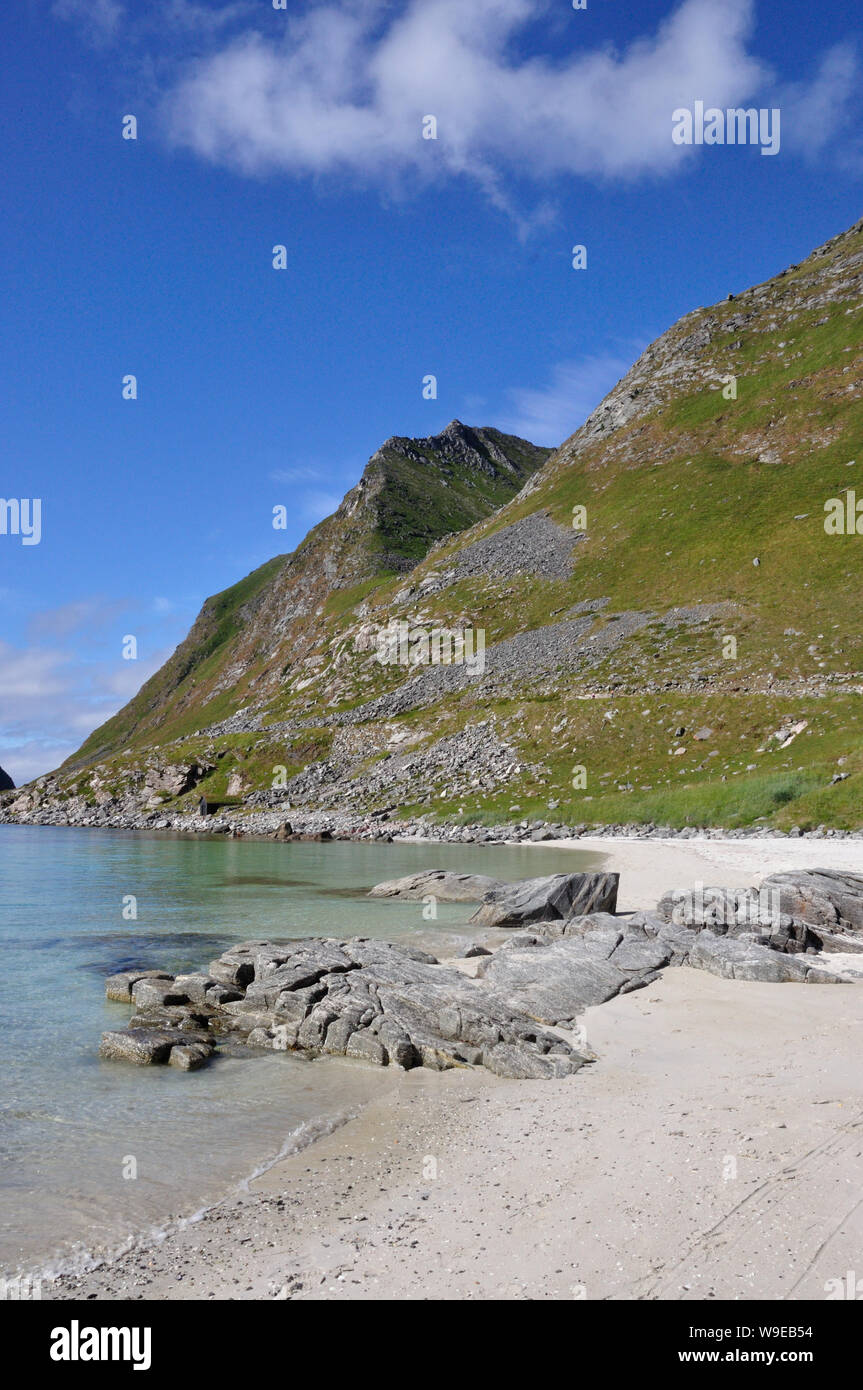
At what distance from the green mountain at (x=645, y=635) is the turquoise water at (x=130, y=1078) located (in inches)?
1130

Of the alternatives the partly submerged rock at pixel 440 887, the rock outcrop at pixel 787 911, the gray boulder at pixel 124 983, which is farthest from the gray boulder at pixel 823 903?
the gray boulder at pixel 124 983

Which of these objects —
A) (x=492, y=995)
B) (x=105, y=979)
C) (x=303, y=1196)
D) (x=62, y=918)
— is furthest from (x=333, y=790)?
(x=303, y=1196)

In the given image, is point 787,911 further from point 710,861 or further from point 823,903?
point 710,861

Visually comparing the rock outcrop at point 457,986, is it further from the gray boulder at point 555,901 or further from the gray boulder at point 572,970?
the gray boulder at point 555,901

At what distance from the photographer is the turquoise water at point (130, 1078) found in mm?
10336

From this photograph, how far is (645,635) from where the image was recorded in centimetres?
9362

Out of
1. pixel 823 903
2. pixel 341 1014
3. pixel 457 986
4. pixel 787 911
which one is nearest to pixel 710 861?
pixel 823 903

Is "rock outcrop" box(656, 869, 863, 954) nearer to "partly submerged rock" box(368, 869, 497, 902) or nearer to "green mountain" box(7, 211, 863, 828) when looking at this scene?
"partly submerged rock" box(368, 869, 497, 902)

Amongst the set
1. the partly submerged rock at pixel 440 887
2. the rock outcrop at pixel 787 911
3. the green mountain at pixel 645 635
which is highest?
the green mountain at pixel 645 635

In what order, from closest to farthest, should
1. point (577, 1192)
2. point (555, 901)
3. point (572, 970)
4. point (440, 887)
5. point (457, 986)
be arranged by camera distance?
point (577, 1192), point (457, 986), point (572, 970), point (555, 901), point (440, 887)

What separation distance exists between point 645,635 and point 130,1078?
8576cm

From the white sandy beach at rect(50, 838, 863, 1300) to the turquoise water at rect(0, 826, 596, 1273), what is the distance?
0.96 meters

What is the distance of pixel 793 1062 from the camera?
1409 cm
